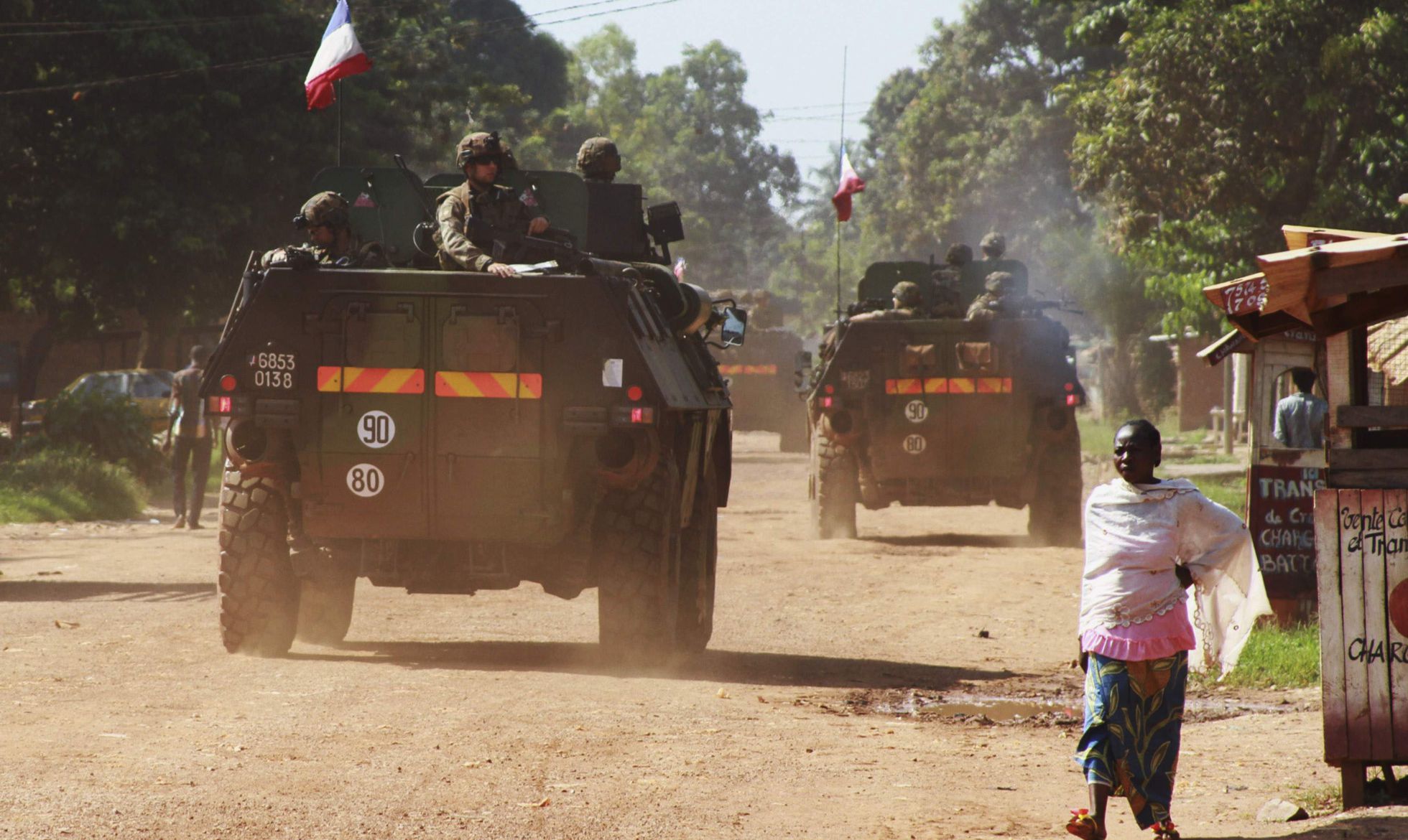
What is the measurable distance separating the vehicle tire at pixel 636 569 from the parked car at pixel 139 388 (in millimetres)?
19800

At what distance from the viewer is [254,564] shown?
Result: 9.29 metres

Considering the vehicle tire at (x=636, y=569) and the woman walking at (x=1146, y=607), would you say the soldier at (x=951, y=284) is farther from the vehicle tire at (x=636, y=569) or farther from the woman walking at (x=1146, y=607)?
the woman walking at (x=1146, y=607)

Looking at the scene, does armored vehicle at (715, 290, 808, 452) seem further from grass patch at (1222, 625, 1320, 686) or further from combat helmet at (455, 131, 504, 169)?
combat helmet at (455, 131, 504, 169)

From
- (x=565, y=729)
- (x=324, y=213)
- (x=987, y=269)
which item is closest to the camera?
(x=565, y=729)

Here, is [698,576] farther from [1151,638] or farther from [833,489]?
[833,489]

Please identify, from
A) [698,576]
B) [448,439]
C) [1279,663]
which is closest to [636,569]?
[448,439]

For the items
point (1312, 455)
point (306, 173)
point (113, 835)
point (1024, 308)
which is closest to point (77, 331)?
point (306, 173)

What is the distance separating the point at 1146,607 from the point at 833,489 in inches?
461

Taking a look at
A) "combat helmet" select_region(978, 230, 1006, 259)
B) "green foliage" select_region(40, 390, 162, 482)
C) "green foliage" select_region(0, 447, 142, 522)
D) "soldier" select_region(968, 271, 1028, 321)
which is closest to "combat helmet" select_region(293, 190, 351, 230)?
"soldier" select_region(968, 271, 1028, 321)

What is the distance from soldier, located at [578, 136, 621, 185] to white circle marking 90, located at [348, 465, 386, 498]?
2.81m

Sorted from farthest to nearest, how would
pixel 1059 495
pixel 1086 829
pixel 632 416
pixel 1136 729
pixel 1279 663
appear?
pixel 1059 495 → pixel 1279 663 → pixel 632 416 → pixel 1136 729 → pixel 1086 829

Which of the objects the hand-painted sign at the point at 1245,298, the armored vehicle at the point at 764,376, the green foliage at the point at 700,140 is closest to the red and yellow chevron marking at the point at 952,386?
the hand-painted sign at the point at 1245,298

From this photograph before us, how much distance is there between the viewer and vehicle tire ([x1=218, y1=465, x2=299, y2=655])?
928 centimetres

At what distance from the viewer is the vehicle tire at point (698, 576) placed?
10.1m
